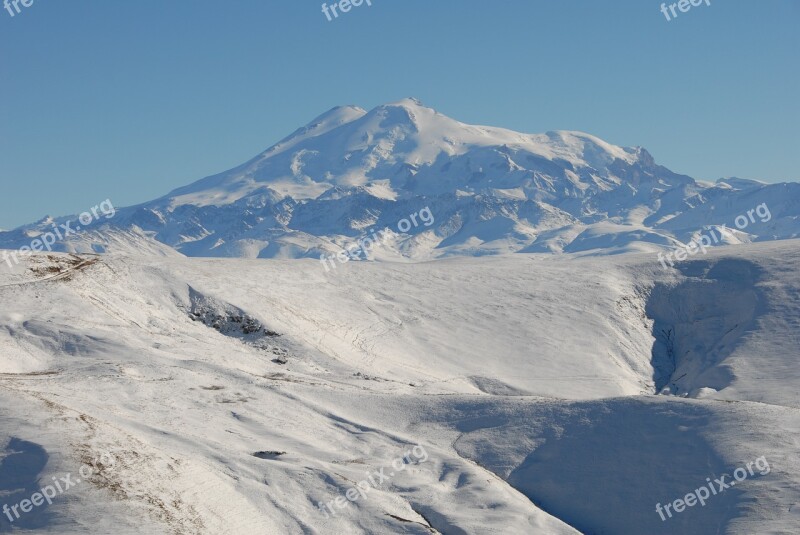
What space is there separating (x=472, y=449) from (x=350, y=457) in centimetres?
469

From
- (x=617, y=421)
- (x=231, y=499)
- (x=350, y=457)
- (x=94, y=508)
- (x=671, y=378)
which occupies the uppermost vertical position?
(x=94, y=508)

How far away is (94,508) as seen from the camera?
22.1 m

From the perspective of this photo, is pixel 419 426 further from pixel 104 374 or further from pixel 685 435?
pixel 104 374

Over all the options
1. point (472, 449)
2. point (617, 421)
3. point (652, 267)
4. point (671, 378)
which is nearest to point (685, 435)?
point (617, 421)

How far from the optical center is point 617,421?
32.1m

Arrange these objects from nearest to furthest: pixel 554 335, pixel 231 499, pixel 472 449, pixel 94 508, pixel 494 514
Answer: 1. pixel 94 508
2. pixel 231 499
3. pixel 494 514
4. pixel 472 449
5. pixel 554 335

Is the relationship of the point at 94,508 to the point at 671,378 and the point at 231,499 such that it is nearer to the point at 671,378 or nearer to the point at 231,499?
the point at 231,499

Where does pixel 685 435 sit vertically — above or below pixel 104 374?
below

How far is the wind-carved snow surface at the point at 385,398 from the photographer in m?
25.0

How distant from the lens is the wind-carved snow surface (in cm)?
2503

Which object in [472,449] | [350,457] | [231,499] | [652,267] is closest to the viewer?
[231,499]

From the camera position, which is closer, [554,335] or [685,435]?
[685,435]

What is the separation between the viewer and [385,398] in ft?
119

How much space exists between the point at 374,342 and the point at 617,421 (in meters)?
21.7
